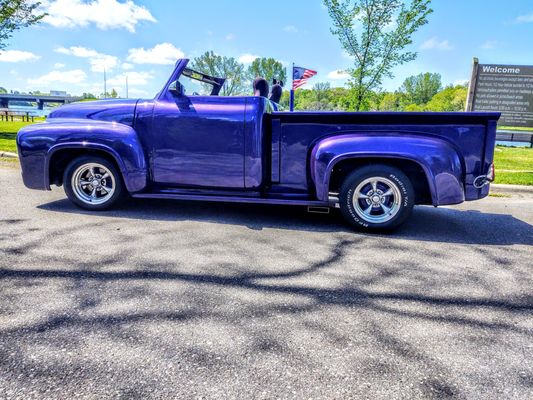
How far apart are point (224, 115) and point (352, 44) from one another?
11.6m

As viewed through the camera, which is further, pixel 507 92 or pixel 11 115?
pixel 11 115

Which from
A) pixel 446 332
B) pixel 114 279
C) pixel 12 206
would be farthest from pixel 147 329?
pixel 12 206

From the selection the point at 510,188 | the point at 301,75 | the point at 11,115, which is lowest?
the point at 510,188

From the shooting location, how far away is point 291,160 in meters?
4.60

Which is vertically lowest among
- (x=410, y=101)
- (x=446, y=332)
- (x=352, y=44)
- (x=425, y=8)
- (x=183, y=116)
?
(x=446, y=332)

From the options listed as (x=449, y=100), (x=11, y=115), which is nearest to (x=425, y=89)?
(x=449, y=100)

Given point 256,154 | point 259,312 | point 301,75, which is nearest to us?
point 259,312

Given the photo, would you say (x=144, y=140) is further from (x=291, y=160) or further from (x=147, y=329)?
(x=147, y=329)

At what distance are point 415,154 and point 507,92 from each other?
13482 mm

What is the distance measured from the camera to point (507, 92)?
14.6m

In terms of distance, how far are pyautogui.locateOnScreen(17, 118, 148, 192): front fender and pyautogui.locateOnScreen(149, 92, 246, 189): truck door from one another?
0.23m

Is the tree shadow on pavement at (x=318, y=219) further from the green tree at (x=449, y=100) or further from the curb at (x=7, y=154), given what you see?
the green tree at (x=449, y=100)

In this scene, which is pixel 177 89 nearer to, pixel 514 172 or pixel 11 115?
pixel 514 172

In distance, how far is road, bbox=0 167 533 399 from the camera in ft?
6.00
